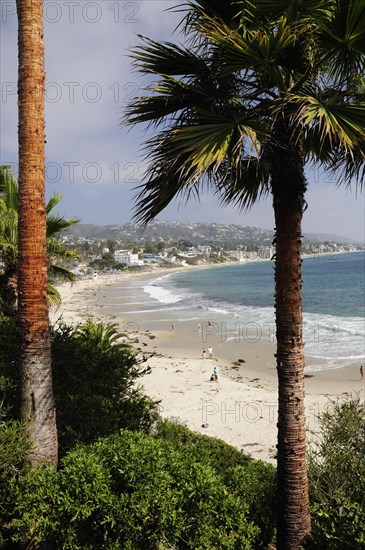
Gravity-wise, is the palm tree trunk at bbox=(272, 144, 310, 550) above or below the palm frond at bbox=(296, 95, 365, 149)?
below

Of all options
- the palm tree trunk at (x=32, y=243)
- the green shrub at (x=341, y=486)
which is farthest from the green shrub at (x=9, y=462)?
the green shrub at (x=341, y=486)

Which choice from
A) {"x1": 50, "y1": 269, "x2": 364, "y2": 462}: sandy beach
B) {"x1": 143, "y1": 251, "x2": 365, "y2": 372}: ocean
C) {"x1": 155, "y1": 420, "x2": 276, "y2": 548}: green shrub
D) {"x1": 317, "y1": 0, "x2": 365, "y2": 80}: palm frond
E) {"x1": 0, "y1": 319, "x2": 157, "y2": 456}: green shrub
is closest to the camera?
{"x1": 317, "y1": 0, "x2": 365, "y2": 80}: palm frond

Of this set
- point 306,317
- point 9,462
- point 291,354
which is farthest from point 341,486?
point 306,317

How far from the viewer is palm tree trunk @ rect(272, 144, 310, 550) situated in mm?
4566

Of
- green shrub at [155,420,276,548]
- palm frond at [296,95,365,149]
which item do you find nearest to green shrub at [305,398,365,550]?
green shrub at [155,420,276,548]

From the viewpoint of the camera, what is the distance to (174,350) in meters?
31.2

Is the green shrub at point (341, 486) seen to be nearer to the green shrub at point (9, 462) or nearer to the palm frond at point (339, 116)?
the green shrub at point (9, 462)

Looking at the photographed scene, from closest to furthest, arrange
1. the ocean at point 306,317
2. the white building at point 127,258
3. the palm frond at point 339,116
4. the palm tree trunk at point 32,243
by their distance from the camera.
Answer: the palm frond at point 339,116, the palm tree trunk at point 32,243, the ocean at point 306,317, the white building at point 127,258

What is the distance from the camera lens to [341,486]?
571 cm

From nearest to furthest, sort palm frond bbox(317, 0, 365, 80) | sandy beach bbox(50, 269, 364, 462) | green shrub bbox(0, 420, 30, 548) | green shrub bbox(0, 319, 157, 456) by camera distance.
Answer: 1. palm frond bbox(317, 0, 365, 80)
2. green shrub bbox(0, 420, 30, 548)
3. green shrub bbox(0, 319, 157, 456)
4. sandy beach bbox(50, 269, 364, 462)

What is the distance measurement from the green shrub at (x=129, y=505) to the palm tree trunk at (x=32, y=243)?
68 cm

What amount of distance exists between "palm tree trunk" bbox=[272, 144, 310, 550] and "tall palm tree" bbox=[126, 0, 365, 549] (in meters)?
0.01

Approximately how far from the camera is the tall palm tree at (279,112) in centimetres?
381

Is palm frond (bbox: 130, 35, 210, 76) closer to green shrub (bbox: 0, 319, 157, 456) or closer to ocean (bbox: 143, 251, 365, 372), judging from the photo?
green shrub (bbox: 0, 319, 157, 456)
